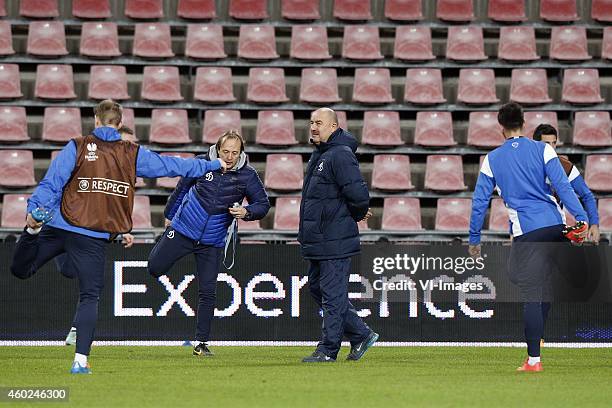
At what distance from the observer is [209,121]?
18047mm

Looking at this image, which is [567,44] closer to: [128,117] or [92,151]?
[128,117]

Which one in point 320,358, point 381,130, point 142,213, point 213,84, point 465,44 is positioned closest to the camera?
point 320,358

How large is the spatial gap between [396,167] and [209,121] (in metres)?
2.78

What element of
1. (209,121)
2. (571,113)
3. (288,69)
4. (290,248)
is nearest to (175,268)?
(290,248)

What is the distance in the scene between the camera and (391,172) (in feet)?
58.0

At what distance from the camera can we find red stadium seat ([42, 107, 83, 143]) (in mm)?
17828

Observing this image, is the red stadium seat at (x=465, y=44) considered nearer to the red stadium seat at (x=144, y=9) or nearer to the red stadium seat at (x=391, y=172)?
the red stadium seat at (x=391, y=172)

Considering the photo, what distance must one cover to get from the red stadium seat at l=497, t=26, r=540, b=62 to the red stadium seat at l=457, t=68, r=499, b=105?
0.64 m

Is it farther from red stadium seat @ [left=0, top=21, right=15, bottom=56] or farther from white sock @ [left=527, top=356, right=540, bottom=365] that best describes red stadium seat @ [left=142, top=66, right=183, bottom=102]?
white sock @ [left=527, top=356, right=540, bottom=365]

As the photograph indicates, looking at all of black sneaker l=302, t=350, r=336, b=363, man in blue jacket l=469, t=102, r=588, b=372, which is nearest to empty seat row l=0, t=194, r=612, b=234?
black sneaker l=302, t=350, r=336, b=363

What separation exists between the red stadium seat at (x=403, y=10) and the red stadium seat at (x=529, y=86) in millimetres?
1949

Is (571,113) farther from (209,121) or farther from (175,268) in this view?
(175,268)

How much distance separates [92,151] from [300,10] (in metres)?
11.5

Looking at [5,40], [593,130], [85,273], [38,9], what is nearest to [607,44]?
[593,130]
